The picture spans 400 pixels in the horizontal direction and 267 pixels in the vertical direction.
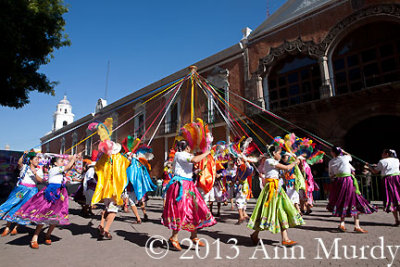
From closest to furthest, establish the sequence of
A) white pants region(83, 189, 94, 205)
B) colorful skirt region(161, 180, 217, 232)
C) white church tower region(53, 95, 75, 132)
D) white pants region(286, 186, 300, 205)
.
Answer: colorful skirt region(161, 180, 217, 232) → white pants region(286, 186, 300, 205) → white pants region(83, 189, 94, 205) → white church tower region(53, 95, 75, 132)

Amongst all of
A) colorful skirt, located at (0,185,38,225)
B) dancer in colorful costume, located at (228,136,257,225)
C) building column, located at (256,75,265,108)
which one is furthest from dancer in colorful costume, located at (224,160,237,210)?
building column, located at (256,75,265,108)

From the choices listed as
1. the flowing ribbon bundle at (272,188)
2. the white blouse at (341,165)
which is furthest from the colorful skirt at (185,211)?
the white blouse at (341,165)

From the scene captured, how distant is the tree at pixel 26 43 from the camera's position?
8422 mm

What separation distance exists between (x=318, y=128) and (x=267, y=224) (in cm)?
1012

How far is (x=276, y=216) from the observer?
4.20 metres

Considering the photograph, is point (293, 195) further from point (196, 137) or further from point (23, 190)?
point (23, 190)

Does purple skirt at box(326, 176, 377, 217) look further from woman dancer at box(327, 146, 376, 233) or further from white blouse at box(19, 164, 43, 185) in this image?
white blouse at box(19, 164, 43, 185)

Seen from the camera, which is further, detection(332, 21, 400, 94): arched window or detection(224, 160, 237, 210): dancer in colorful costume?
detection(332, 21, 400, 94): arched window

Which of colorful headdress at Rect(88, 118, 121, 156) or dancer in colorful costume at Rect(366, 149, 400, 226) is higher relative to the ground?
colorful headdress at Rect(88, 118, 121, 156)

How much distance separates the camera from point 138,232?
5.50m

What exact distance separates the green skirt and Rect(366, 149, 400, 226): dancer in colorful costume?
104 inches

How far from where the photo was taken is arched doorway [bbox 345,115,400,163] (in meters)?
12.5

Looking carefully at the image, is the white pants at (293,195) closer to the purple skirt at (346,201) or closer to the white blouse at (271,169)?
the purple skirt at (346,201)

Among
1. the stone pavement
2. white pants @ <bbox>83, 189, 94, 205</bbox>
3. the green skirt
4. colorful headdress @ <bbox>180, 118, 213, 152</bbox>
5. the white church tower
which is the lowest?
the stone pavement
